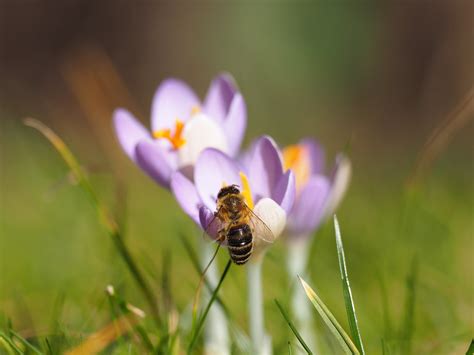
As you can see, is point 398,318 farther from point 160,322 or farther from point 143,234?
point 143,234

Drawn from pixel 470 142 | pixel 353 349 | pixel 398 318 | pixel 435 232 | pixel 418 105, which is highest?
pixel 418 105

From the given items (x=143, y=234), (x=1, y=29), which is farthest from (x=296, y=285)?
(x=1, y=29)

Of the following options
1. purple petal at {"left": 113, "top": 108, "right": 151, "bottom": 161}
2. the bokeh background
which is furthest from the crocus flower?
the bokeh background

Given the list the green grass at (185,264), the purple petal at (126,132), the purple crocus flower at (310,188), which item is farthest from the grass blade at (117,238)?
the purple crocus flower at (310,188)

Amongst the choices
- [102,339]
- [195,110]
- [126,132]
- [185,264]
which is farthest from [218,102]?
[185,264]

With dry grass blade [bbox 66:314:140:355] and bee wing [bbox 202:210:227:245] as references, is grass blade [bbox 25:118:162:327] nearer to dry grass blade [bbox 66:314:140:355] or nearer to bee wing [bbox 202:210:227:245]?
dry grass blade [bbox 66:314:140:355]

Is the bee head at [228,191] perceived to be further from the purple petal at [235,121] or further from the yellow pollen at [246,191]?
the purple petal at [235,121]

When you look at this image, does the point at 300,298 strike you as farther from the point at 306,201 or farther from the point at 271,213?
the point at 271,213
